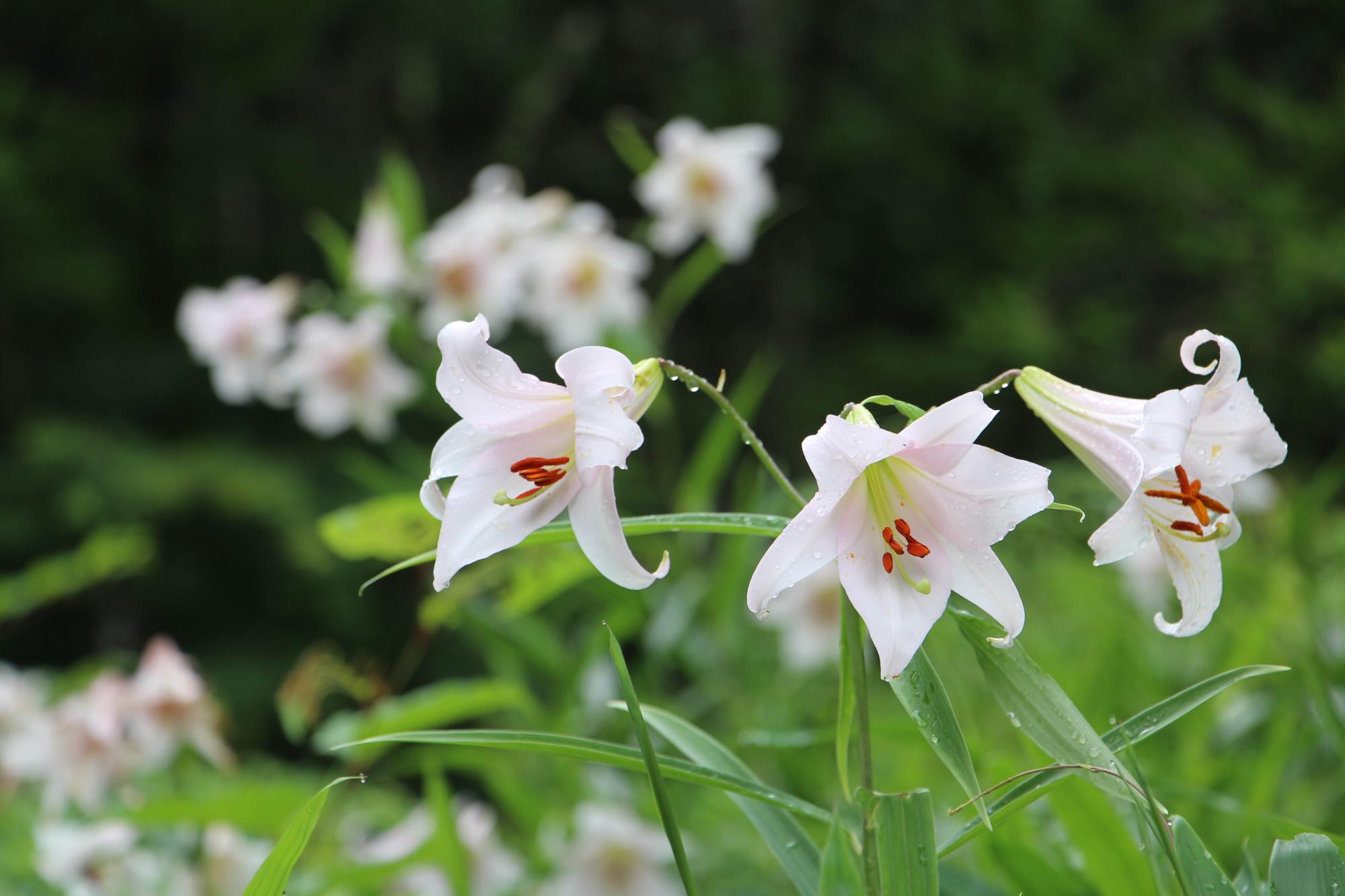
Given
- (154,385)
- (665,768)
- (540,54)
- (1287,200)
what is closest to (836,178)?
(540,54)

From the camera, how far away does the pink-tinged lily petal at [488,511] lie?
55cm

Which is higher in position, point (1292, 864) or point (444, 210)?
point (1292, 864)

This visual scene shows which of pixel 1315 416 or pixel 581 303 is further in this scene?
pixel 1315 416

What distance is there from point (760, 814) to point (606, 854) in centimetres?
69

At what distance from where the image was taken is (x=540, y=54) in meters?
5.05

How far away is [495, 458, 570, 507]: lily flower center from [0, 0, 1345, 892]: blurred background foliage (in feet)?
1.28

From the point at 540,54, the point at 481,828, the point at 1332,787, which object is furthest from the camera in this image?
the point at 540,54

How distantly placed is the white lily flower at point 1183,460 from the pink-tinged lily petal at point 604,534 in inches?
8.6

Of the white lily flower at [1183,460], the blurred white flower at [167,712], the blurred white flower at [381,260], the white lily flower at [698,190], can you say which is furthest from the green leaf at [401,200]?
the white lily flower at [1183,460]

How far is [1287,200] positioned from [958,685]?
454 centimetres

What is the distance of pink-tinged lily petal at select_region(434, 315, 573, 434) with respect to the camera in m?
0.55

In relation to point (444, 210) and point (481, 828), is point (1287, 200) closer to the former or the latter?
point (444, 210)

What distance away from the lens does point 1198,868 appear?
0.50 metres

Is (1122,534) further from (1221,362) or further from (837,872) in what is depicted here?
(837,872)
